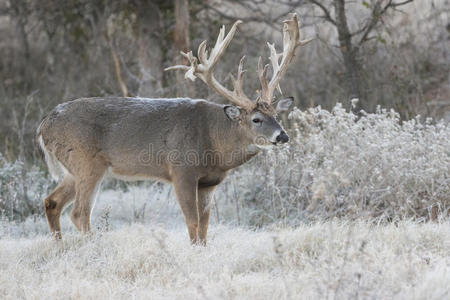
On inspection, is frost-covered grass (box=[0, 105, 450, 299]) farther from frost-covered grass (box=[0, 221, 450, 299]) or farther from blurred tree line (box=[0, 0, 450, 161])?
blurred tree line (box=[0, 0, 450, 161])

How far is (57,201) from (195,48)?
21.2 ft

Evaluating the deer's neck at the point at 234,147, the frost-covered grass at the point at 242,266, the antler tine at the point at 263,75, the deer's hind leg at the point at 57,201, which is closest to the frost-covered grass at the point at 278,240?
the frost-covered grass at the point at 242,266

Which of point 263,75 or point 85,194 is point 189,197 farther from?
point 263,75

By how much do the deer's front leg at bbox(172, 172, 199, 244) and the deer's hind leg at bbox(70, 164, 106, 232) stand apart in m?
0.92

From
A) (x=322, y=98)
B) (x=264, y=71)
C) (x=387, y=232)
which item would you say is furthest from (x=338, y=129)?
(x=322, y=98)

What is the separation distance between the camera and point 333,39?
14867mm

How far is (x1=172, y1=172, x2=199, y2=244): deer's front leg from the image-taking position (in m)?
6.21

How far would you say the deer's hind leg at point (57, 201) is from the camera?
22.2ft

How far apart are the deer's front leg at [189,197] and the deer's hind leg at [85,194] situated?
0.92 m

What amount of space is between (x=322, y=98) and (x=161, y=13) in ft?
12.4

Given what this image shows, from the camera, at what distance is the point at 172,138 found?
6.47 m

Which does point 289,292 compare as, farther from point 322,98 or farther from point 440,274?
point 322,98

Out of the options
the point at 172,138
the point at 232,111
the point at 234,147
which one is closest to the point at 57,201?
the point at 172,138

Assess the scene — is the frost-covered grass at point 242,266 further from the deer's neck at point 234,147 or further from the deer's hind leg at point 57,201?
the deer's neck at point 234,147
